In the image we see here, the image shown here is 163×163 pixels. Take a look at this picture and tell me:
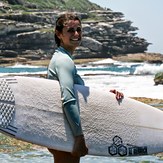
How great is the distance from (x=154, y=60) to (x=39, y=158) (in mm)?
69718

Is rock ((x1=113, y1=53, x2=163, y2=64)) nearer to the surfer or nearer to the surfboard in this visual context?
the surfboard

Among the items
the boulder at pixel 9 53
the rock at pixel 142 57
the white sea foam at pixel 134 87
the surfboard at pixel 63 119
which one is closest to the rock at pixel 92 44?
the rock at pixel 142 57

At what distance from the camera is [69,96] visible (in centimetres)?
159

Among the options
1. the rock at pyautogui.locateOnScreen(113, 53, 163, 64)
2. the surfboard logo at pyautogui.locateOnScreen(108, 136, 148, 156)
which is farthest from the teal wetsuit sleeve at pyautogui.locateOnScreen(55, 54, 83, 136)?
the rock at pyautogui.locateOnScreen(113, 53, 163, 64)

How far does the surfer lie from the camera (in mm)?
1598

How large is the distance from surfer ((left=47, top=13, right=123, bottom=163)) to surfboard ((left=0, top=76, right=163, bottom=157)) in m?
0.07

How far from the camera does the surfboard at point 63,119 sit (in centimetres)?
168

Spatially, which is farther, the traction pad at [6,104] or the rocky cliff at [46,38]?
the rocky cliff at [46,38]

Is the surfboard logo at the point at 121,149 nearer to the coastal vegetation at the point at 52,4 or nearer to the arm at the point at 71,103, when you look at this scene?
the arm at the point at 71,103

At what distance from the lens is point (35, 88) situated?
5.75 ft

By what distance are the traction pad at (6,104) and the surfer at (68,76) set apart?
30 cm

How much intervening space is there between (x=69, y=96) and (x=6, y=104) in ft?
1.41

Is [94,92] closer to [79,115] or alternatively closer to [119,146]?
[79,115]

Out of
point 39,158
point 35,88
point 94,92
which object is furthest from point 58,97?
point 39,158
